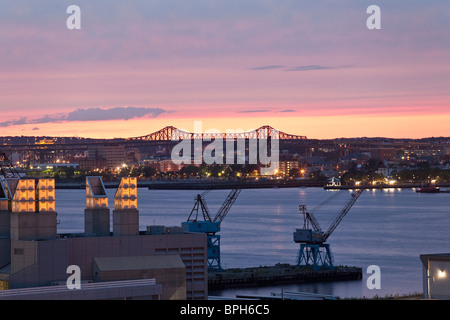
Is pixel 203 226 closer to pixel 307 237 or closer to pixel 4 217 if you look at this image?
pixel 307 237

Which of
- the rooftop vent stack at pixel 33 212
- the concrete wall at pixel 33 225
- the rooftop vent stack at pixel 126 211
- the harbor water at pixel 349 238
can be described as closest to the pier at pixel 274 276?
the harbor water at pixel 349 238

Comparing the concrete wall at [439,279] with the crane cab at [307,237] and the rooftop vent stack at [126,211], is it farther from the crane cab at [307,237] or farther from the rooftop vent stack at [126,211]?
the crane cab at [307,237]

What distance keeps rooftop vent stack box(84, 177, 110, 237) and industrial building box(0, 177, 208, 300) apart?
0.06ft

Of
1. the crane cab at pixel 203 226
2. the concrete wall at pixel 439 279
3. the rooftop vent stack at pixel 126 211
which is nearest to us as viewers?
the concrete wall at pixel 439 279

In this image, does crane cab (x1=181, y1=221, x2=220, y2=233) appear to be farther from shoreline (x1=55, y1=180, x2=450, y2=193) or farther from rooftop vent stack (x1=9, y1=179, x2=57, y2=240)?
shoreline (x1=55, y1=180, x2=450, y2=193)

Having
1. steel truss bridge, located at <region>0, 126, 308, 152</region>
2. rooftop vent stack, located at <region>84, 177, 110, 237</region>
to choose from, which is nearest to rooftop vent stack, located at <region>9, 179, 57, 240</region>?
rooftop vent stack, located at <region>84, 177, 110, 237</region>

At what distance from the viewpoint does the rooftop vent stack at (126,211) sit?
17047 mm

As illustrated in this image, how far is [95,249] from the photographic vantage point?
16.1 meters

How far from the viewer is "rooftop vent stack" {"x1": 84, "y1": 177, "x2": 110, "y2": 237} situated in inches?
693

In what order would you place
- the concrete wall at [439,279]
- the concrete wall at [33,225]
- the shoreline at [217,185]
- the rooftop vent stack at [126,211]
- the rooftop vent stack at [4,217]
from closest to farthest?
the concrete wall at [439,279]
the concrete wall at [33,225]
the rooftop vent stack at [126,211]
the rooftop vent stack at [4,217]
the shoreline at [217,185]

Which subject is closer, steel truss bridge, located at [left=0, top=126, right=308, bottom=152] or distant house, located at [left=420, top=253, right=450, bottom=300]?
distant house, located at [left=420, top=253, right=450, bottom=300]
